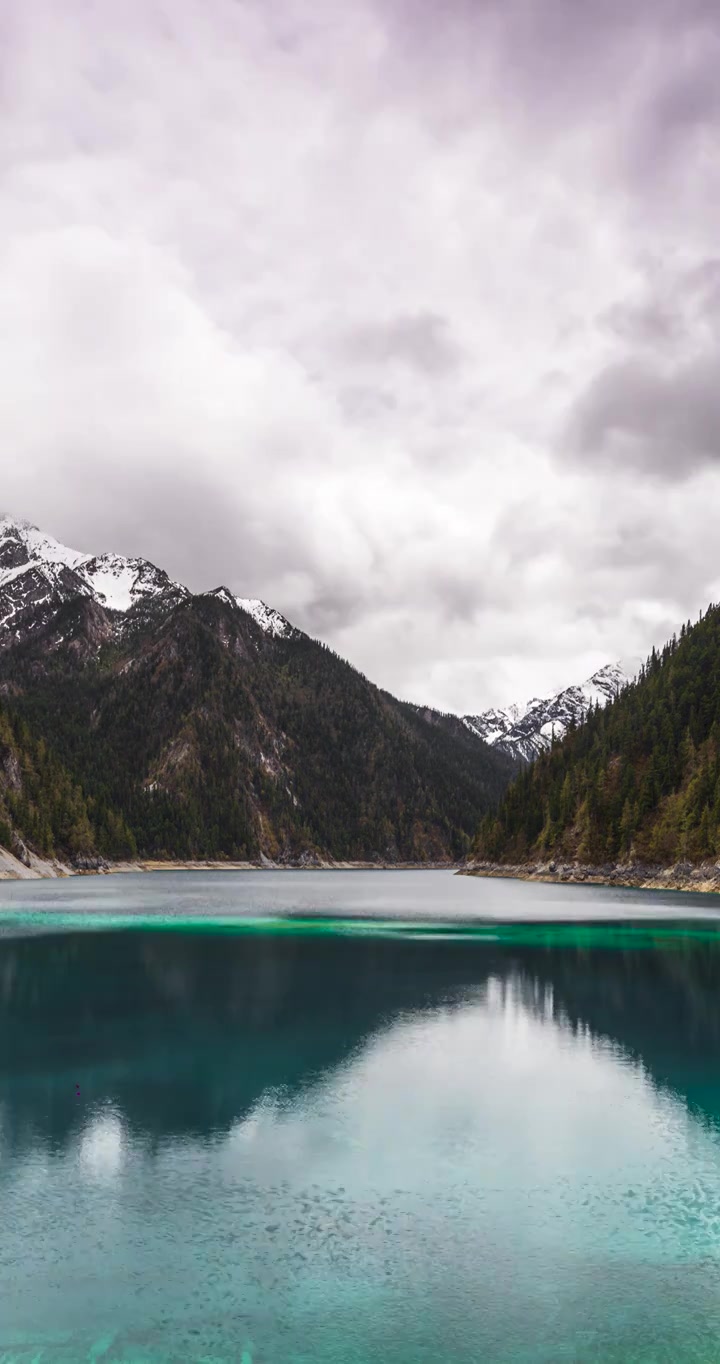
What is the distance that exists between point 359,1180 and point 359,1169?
0.84m

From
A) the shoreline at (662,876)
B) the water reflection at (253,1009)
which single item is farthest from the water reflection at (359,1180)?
the shoreline at (662,876)

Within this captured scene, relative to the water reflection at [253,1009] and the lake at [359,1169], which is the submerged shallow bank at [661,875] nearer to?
the water reflection at [253,1009]

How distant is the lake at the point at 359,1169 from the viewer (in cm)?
1678

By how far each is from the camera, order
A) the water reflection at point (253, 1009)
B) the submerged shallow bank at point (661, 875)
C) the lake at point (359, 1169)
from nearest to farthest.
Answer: the lake at point (359, 1169) → the water reflection at point (253, 1009) → the submerged shallow bank at point (661, 875)

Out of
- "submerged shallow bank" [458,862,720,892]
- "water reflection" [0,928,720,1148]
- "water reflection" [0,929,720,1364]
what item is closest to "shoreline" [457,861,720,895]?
"submerged shallow bank" [458,862,720,892]

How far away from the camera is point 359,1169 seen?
25438 mm

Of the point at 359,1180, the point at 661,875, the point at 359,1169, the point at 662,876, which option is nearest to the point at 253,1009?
the point at 359,1169

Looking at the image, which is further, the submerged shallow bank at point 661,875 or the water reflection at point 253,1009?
the submerged shallow bank at point 661,875

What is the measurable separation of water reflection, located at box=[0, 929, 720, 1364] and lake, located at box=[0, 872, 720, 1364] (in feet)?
0.29

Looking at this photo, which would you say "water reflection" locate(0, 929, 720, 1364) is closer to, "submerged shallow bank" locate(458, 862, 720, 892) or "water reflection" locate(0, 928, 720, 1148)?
"water reflection" locate(0, 928, 720, 1148)

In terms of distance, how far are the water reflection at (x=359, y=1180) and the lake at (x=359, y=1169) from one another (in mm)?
87

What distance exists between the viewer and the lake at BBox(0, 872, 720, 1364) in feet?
55.1

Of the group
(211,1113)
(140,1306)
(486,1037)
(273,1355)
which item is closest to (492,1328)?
(273,1355)

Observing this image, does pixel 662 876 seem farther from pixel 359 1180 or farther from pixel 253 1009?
pixel 359 1180
